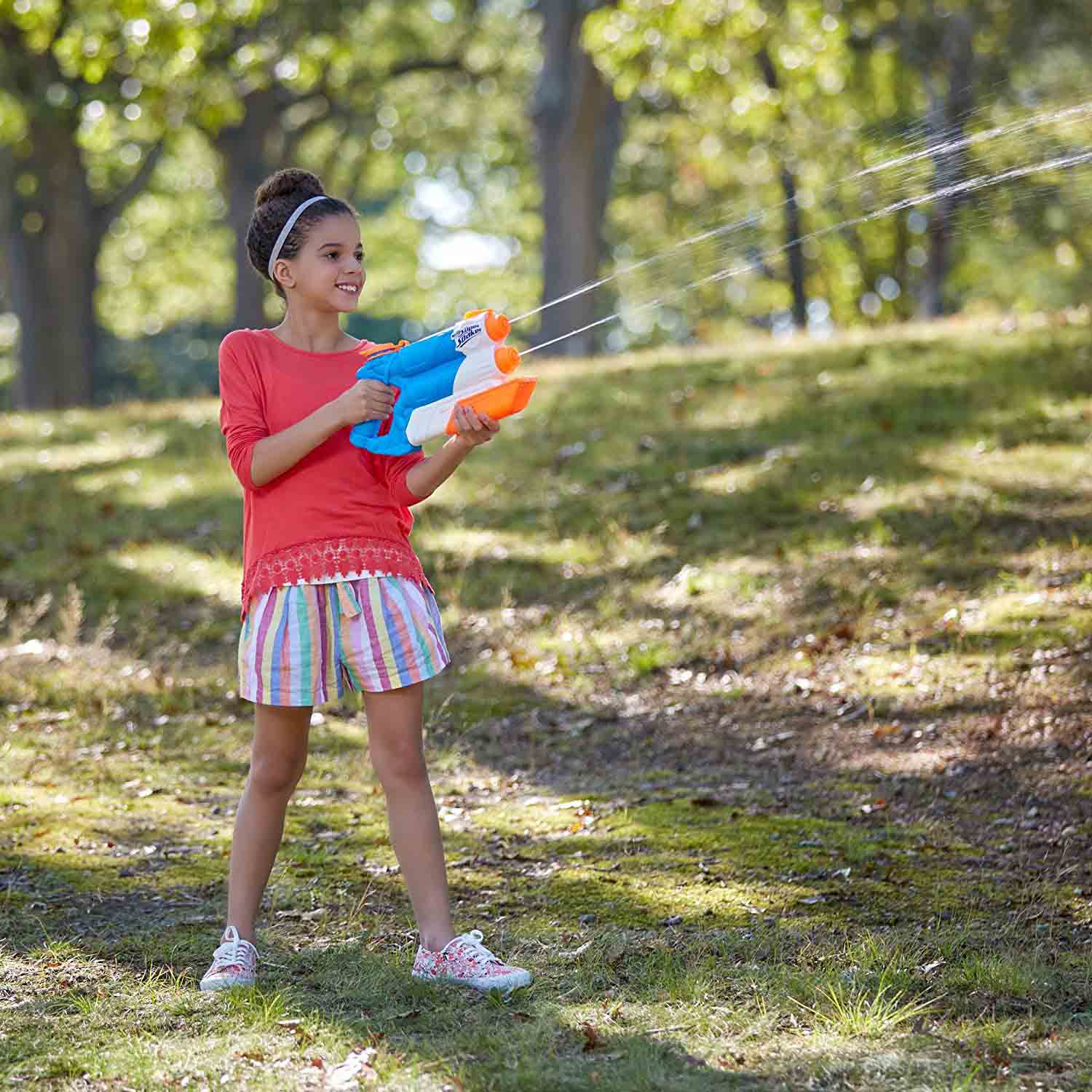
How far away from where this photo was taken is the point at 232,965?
349 centimetres

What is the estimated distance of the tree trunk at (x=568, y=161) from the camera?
17.0m

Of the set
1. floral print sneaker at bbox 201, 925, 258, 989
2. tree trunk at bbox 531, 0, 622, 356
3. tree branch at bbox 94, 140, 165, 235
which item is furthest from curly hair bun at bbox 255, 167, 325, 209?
tree branch at bbox 94, 140, 165, 235

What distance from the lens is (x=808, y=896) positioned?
13.7 ft

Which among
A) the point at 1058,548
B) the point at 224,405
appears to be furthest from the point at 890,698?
the point at 224,405

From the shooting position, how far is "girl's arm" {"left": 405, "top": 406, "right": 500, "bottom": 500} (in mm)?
3357

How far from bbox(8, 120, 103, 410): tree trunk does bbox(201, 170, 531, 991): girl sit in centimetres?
1675

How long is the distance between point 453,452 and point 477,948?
1184mm

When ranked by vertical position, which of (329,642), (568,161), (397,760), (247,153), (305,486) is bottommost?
(397,760)

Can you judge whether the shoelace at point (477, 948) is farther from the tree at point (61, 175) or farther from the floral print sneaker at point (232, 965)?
the tree at point (61, 175)

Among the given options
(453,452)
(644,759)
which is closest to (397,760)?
(453,452)

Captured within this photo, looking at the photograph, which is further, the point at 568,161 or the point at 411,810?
the point at 568,161

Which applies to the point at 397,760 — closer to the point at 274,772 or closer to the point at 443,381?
the point at 274,772

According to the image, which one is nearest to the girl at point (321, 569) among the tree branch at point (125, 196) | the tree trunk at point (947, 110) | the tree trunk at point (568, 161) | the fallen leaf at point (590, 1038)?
the fallen leaf at point (590, 1038)

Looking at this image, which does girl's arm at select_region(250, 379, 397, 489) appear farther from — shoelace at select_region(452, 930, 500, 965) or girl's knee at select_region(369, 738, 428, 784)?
shoelace at select_region(452, 930, 500, 965)
